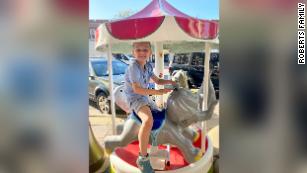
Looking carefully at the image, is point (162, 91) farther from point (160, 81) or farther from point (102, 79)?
point (102, 79)

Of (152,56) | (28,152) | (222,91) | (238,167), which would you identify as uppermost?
(152,56)

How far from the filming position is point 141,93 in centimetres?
209

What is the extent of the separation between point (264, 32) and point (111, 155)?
47.6 inches

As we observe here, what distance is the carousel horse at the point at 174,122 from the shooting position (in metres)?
2.18

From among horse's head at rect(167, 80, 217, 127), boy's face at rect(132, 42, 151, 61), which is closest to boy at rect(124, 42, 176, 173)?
boy's face at rect(132, 42, 151, 61)

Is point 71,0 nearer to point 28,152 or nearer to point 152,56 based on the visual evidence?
point 152,56

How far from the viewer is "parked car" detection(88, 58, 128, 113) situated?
6.84 ft

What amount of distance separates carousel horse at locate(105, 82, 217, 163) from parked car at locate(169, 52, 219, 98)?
7 cm

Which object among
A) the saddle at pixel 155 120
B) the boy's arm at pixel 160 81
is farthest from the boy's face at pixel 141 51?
the saddle at pixel 155 120

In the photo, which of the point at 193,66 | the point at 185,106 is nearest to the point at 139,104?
the point at 185,106

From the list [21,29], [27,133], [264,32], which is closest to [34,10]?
[21,29]

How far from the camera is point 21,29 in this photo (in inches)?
75.9

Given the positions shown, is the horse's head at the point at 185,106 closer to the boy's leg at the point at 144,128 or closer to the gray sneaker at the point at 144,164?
the boy's leg at the point at 144,128

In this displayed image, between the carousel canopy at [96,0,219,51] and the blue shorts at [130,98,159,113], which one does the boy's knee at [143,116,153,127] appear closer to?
the blue shorts at [130,98,159,113]
